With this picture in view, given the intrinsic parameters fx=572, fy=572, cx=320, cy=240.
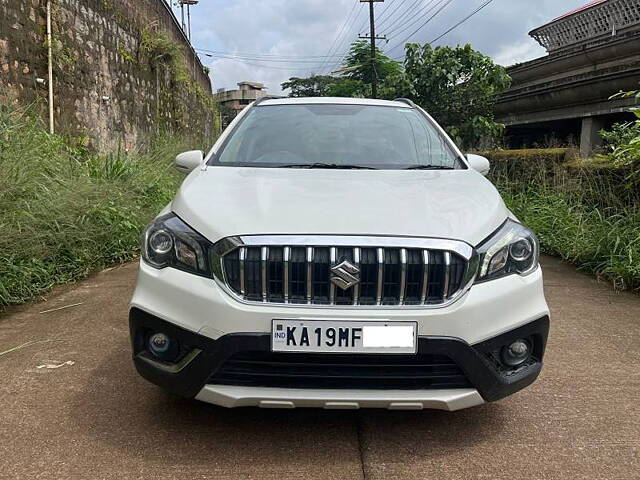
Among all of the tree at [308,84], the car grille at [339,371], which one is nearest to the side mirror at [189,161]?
the car grille at [339,371]

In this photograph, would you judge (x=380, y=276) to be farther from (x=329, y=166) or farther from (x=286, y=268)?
(x=329, y=166)

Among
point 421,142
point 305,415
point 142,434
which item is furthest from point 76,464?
point 421,142

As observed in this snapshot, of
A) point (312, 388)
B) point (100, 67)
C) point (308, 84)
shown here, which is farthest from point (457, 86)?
point (308, 84)

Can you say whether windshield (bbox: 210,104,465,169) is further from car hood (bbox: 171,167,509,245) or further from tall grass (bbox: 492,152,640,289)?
tall grass (bbox: 492,152,640,289)

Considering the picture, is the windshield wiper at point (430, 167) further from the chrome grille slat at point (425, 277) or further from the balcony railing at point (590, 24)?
the balcony railing at point (590, 24)

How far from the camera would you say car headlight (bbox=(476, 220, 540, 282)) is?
86.7 inches

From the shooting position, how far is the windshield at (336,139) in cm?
314

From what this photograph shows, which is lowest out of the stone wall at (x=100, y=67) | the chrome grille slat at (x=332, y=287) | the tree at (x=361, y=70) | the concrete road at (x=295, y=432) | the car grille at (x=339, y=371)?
the concrete road at (x=295, y=432)

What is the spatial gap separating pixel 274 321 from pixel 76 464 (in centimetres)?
98

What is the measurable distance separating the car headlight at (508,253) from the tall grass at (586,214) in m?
3.18

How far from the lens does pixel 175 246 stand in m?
2.28

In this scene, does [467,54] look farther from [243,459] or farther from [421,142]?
[243,459]

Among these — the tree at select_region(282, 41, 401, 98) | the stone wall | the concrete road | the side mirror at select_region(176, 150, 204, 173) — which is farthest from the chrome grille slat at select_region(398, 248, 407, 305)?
the tree at select_region(282, 41, 401, 98)

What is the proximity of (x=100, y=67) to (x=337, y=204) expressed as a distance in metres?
9.13
